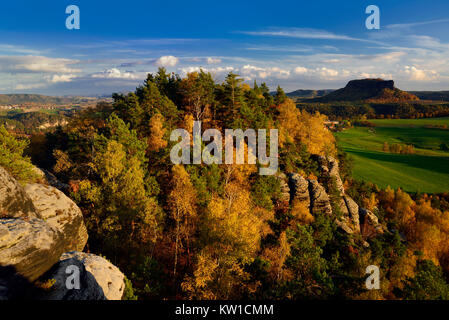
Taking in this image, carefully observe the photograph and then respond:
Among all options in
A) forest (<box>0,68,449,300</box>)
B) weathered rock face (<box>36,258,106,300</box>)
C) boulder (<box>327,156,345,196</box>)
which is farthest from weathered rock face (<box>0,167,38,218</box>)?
boulder (<box>327,156,345,196</box>)

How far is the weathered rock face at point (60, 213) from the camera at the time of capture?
19.3 metres

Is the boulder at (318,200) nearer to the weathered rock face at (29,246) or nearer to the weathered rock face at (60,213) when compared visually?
the weathered rock face at (60,213)

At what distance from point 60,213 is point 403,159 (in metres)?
140

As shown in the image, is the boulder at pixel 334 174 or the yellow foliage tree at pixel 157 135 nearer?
the yellow foliage tree at pixel 157 135

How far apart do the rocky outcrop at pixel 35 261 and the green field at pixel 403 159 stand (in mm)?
94765

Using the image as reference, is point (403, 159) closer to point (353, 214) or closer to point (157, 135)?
point (353, 214)

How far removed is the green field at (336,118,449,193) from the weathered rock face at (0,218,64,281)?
97245 mm

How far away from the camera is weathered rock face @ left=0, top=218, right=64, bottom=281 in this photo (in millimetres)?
11430

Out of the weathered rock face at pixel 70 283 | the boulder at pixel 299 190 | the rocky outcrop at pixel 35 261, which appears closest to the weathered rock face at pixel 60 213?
the rocky outcrop at pixel 35 261

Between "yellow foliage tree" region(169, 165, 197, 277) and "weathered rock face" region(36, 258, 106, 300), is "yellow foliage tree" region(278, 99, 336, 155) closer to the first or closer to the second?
"yellow foliage tree" region(169, 165, 197, 277)

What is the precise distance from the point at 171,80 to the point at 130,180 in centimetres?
3578

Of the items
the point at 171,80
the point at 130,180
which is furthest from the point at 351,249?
the point at 171,80

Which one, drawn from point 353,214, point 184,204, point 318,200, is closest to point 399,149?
point 353,214

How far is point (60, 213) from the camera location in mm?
20234
